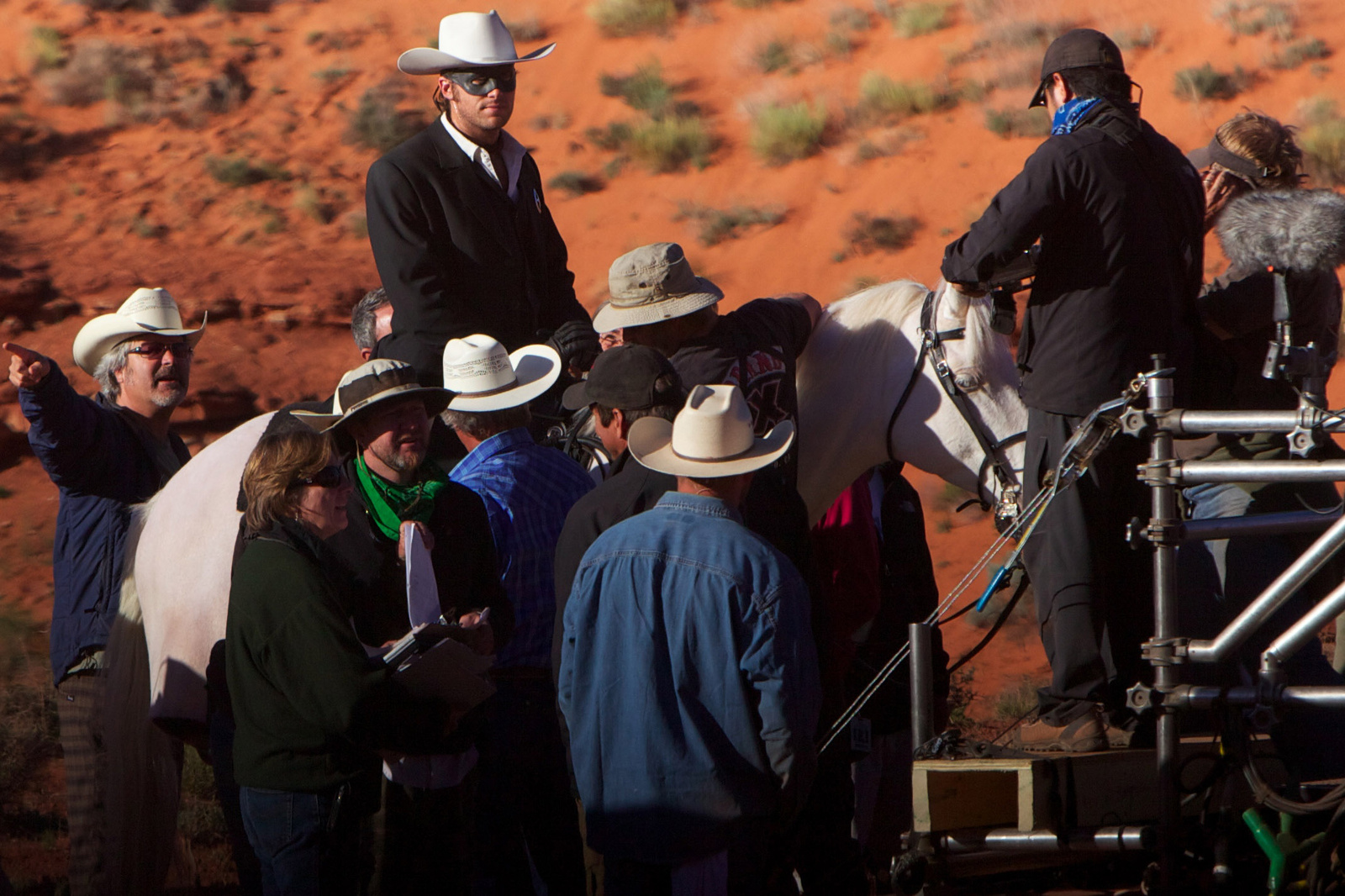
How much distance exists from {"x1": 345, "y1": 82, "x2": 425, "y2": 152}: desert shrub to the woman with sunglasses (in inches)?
819

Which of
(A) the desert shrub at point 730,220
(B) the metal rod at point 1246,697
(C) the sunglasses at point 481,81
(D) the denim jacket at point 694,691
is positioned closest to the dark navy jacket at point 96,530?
(C) the sunglasses at point 481,81

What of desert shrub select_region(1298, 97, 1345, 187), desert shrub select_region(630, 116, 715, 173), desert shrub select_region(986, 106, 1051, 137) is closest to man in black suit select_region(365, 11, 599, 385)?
desert shrub select_region(1298, 97, 1345, 187)

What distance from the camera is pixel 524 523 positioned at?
15.1 feet

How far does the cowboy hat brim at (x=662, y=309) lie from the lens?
496 cm

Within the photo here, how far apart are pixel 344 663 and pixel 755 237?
54.9 ft

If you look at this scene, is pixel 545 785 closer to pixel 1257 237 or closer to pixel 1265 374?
pixel 1265 374

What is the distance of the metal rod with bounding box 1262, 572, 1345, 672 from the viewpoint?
3408 millimetres

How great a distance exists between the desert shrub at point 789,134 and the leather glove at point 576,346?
16773mm

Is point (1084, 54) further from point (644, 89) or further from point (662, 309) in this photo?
point (644, 89)

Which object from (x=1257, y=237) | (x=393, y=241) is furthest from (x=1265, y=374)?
(x=393, y=241)

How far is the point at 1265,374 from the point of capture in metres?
4.32

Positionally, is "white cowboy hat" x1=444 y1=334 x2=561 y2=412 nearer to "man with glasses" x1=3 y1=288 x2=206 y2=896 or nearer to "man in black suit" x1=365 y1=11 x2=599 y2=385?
"man in black suit" x1=365 y1=11 x2=599 y2=385

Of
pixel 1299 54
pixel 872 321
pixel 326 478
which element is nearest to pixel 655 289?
pixel 872 321

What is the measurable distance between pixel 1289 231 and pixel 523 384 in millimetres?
2586
